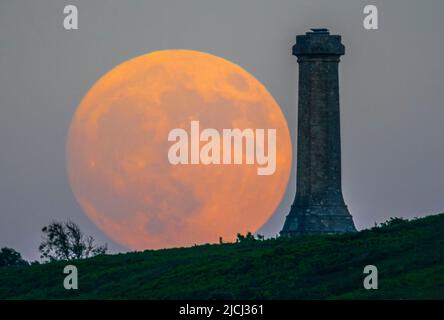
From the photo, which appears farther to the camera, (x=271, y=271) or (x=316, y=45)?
(x=316, y=45)

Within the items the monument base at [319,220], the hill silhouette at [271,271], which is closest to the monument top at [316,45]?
the monument base at [319,220]

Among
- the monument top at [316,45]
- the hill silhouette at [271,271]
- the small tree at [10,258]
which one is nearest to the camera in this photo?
the hill silhouette at [271,271]

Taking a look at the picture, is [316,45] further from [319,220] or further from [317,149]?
[319,220]

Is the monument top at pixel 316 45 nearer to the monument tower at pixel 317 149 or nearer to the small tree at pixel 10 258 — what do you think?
the monument tower at pixel 317 149

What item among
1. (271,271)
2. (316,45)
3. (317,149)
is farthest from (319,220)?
(271,271)

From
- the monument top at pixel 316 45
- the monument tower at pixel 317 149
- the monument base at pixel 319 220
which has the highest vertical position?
the monument top at pixel 316 45

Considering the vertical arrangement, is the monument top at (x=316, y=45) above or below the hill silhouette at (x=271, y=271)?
above

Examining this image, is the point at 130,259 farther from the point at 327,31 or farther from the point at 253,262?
the point at 327,31
